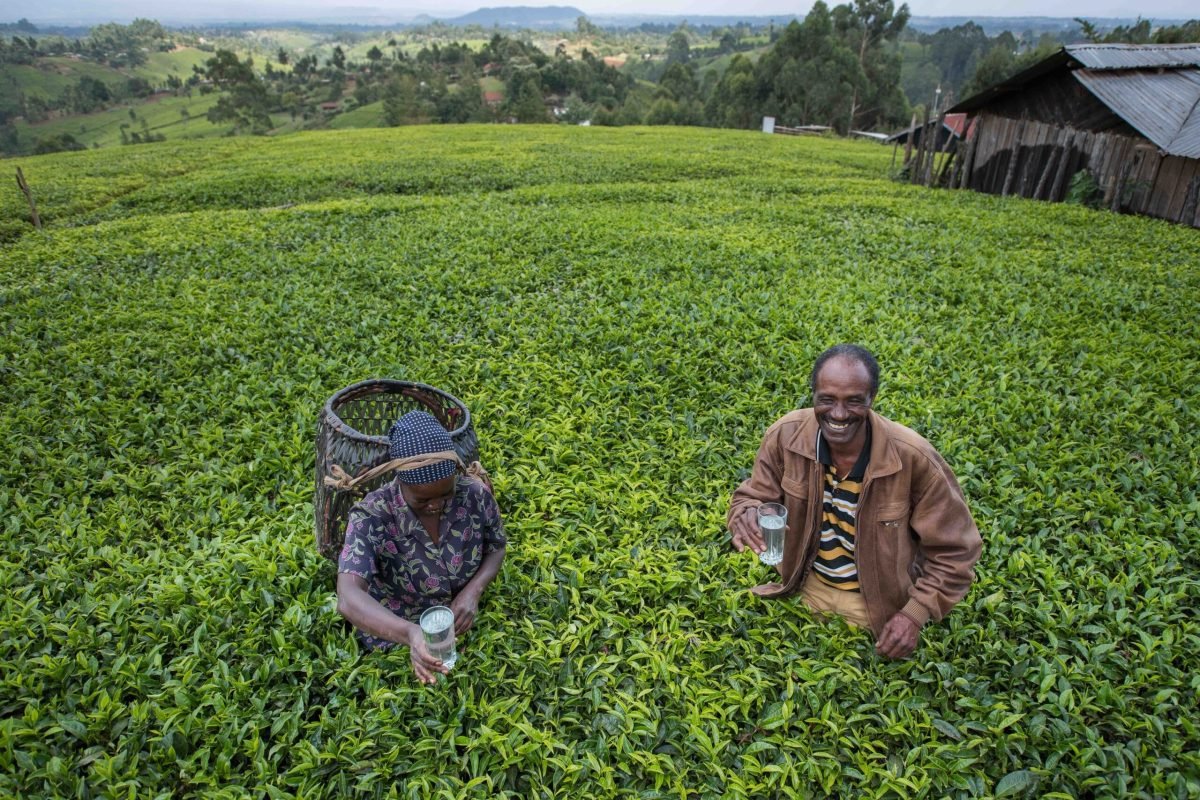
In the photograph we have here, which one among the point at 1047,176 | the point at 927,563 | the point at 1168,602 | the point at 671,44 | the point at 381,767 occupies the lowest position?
the point at 381,767

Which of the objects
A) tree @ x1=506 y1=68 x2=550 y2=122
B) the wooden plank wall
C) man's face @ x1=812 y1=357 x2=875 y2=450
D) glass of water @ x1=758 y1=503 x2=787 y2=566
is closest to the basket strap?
glass of water @ x1=758 y1=503 x2=787 y2=566

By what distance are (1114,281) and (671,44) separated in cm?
15893

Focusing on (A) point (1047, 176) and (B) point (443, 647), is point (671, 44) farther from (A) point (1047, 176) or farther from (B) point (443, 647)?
(B) point (443, 647)

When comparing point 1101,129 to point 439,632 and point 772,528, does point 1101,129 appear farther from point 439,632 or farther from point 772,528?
point 439,632

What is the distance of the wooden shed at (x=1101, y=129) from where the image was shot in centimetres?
1312

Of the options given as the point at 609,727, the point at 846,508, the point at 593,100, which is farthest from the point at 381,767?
the point at 593,100

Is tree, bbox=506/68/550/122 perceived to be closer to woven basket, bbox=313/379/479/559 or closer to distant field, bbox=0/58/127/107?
woven basket, bbox=313/379/479/559

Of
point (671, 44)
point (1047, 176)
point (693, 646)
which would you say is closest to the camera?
point (693, 646)

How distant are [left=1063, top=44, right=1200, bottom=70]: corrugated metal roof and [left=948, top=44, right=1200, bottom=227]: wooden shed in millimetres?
29

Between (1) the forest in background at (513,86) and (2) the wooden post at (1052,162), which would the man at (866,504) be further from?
(1) the forest in background at (513,86)

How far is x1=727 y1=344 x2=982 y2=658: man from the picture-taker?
8.96ft

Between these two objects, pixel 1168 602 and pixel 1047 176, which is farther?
pixel 1047 176

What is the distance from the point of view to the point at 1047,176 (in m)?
15.3

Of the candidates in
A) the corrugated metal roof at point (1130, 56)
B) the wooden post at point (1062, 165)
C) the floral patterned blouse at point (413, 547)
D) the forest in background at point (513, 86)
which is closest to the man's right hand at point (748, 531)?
the floral patterned blouse at point (413, 547)
